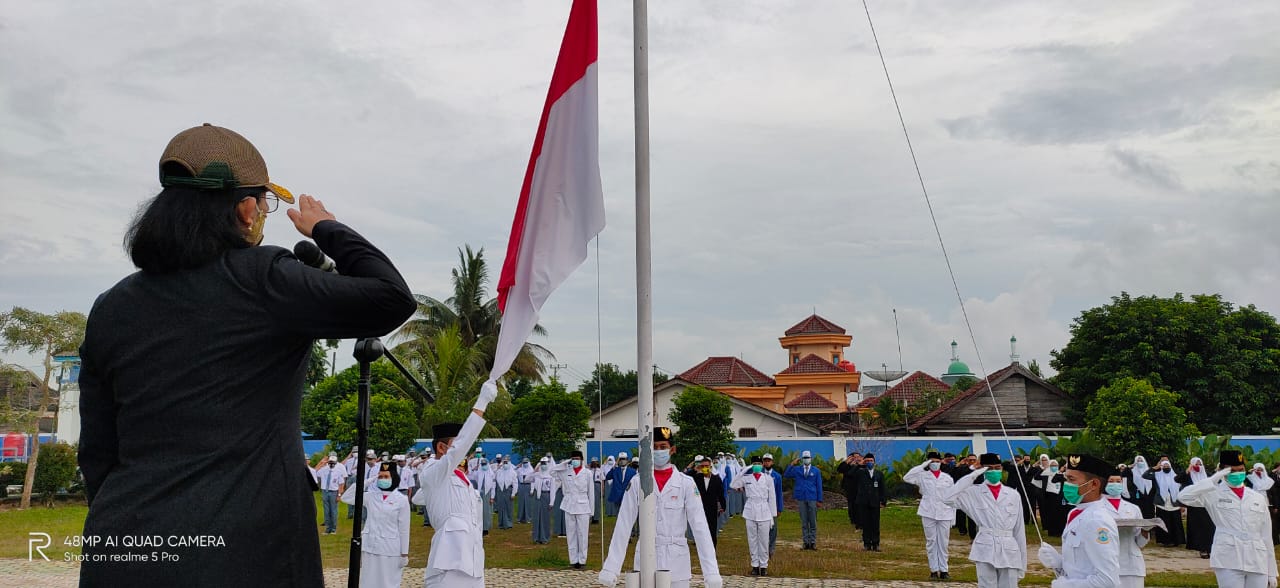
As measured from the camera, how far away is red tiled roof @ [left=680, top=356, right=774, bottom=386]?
141 ft

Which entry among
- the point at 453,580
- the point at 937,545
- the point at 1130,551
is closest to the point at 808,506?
the point at 937,545

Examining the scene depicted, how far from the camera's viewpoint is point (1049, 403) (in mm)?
35281

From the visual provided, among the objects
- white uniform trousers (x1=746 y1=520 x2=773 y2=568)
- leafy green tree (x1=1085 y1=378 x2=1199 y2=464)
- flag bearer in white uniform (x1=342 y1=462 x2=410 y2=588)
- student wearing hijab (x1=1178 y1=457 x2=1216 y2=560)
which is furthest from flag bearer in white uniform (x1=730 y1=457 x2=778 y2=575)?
leafy green tree (x1=1085 y1=378 x2=1199 y2=464)

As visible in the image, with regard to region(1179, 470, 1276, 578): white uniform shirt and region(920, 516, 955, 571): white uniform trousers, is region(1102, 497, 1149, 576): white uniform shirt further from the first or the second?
region(920, 516, 955, 571): white uniform trousers

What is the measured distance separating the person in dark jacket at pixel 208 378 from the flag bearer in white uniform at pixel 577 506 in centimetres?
1481

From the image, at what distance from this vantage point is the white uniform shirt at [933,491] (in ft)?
47.9

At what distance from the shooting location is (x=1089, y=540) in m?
6.04

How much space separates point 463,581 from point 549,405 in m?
18.0

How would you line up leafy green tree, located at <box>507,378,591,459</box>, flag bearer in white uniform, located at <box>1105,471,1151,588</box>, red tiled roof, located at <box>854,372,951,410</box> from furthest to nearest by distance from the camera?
red tiled roof, located at <box>854,372,951,410</box> → leafy green tree, located at <box>507,378,591,459</box> → flag bearer in white uniform, located at <box>1105,471,1151,588</box>

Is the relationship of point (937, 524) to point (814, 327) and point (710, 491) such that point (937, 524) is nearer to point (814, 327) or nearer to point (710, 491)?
point (710, 491)

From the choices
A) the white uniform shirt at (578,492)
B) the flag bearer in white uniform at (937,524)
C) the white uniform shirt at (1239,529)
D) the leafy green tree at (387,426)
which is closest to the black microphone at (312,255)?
the white uniform shirt at (1239,529)

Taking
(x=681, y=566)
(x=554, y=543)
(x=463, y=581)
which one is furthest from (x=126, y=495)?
(x=554, y=543)

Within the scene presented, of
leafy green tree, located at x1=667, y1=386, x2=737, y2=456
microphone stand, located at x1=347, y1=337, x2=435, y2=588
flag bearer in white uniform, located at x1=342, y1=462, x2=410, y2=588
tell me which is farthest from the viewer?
leafy green tree, located at x1=667, y1=386, x2=737, y2=456

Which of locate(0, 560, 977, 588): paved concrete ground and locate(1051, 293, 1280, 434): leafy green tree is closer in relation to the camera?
locate(0, 560, 977, 588): paved concrete ground
